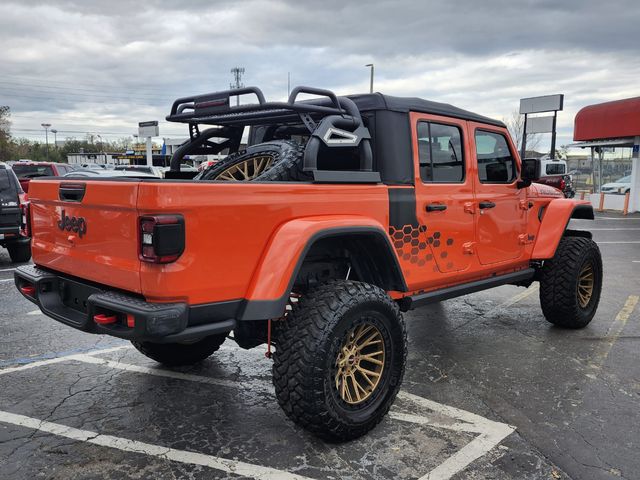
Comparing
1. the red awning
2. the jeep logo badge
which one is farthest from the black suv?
the red awning

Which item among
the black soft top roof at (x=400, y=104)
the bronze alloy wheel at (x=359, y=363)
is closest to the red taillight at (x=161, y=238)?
the bronze alloy wheel at (x=359, y=363)

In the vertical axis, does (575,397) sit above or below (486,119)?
below

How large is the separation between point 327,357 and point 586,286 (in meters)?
3.81

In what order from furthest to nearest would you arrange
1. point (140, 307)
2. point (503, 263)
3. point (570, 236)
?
1. point (570, 236)
2. point (503, 263)
3. point (140, 307)

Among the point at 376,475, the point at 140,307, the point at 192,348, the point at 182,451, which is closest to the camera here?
the point at 140,307

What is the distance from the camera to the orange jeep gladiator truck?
2617 mm

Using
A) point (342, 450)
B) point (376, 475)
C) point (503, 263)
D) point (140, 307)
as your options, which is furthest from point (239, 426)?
point (503, 263)

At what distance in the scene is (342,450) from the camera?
9.96 ft

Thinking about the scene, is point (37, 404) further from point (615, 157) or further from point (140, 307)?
point (615, 157)

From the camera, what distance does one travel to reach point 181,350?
425 centimetres

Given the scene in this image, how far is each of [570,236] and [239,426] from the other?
12.6 ft

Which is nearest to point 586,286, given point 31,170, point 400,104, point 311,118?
point 400,104

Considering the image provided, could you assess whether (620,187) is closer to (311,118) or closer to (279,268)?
(311,118)

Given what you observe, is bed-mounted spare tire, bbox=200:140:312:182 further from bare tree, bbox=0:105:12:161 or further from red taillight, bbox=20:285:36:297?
bare tree, bbox=0:105:12:161
